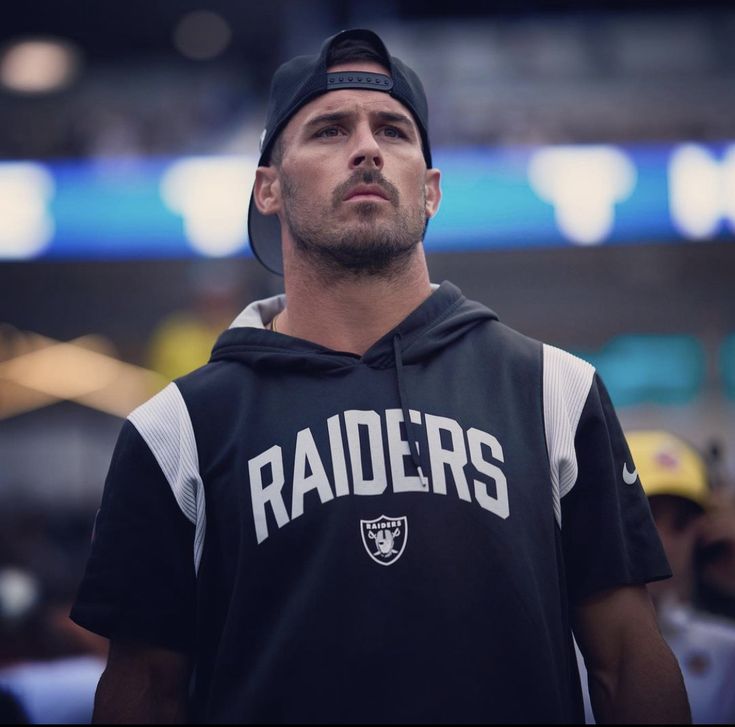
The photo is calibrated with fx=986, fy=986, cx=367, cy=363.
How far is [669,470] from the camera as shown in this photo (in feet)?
11.2

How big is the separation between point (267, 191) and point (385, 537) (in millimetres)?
1044

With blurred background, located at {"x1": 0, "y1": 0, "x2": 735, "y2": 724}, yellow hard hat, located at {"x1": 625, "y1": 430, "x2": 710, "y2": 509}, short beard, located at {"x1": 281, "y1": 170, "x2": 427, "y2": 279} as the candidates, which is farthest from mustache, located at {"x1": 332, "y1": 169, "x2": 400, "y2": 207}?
blurred background, located at {"x1": 0, "y1": 0, "x2": 735, "y2": 724}

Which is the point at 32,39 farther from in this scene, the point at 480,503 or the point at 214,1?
the point at 480,503

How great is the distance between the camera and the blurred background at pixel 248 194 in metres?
9.80

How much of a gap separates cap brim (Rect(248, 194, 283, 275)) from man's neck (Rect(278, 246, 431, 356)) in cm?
43

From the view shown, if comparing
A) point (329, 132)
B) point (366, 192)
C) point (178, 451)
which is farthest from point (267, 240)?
point (178, 451)

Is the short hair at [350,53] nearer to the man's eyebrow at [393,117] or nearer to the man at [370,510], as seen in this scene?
the man at [370,510]

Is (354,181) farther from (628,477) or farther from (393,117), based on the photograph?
(628,477)

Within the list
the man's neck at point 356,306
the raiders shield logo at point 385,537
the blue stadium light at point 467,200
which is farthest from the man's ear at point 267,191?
the blue stadium light at point 467,200

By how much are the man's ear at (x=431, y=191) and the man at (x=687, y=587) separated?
1379 mm

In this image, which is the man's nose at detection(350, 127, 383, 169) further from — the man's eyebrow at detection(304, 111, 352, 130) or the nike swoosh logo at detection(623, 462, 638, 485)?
the nike swoosh logo at detection(623, 462, 638, 485)

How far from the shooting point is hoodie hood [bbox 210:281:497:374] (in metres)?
2.18

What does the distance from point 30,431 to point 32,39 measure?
5.99m

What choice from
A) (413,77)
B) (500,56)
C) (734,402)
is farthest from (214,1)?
(413,77)
